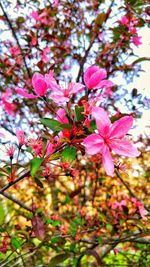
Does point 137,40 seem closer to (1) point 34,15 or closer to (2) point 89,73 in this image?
(1) point 34,15

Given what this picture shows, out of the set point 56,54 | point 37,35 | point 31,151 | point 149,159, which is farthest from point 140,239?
point 149,159

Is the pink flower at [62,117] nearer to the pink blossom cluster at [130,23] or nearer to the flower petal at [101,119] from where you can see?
the flower petal at [101,119]

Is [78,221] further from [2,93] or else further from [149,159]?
[149,159]

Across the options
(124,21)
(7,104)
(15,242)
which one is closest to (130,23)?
(124,21)

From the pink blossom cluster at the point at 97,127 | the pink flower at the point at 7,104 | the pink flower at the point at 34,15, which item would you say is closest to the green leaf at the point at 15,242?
the pink blossom cluster at the point at 97,127

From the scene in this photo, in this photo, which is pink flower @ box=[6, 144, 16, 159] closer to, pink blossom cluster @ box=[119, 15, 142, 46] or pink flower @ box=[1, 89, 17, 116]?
pink blossom cluster @ box=[119, 15, 142, 46]

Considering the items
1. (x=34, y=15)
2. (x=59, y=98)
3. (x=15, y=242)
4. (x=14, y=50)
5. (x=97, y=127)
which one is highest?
(x=34, y=15)

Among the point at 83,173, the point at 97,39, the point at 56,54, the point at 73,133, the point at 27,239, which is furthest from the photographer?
the point at 83,173

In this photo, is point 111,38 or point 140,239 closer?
point 140,239
